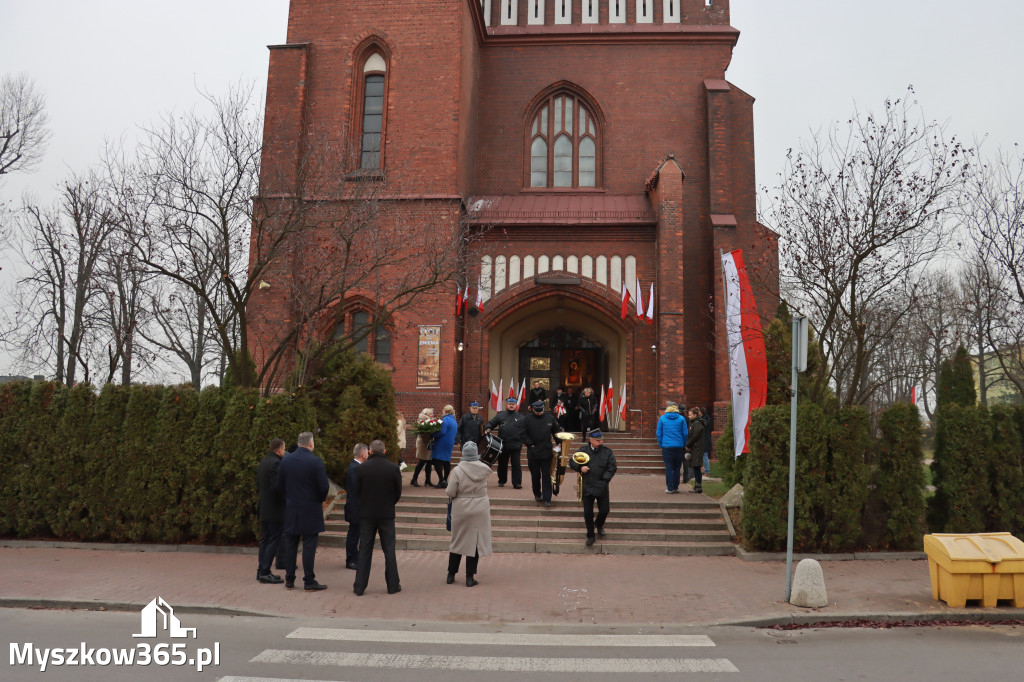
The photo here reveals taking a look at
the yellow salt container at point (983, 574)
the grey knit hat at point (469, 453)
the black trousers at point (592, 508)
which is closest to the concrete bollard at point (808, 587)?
the yellow salt container at point (983, 574)

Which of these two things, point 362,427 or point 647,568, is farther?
point 362,427

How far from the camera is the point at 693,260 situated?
2106 cm

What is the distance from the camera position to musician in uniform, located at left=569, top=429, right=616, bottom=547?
10.3 meters

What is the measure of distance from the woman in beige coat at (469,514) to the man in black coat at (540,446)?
11.3ft

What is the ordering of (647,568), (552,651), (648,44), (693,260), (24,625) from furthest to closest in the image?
(648,44), (693,260), (647,568), (24,625), (552,651)

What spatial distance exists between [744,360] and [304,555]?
319 inches

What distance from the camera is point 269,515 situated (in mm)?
8547

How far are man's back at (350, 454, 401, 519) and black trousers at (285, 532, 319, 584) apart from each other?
2.40ft

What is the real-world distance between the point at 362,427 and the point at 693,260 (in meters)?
11.8

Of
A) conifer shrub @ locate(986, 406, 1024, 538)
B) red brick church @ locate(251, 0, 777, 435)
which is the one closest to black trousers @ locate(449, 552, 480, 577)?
conifer shrub @ locate(986, 406, 1024, 538)

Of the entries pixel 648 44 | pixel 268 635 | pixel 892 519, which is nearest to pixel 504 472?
pixel 892 519

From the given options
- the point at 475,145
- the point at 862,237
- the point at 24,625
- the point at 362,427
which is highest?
the point at 475,145

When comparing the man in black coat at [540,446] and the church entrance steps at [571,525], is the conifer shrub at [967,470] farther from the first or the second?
the man in black coat at [540,446]

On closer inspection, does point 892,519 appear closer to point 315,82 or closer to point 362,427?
point 362,427
